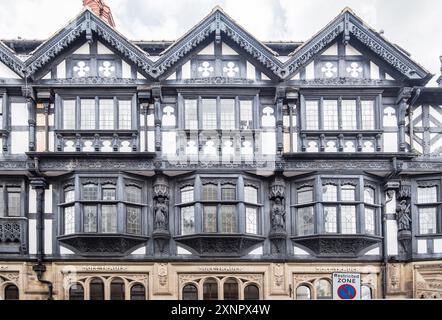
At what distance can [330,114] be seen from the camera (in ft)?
31.6

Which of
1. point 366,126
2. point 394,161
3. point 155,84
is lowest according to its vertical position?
point 394,161

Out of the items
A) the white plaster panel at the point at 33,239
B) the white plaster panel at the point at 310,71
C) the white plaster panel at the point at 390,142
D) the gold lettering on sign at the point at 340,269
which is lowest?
the gold lettering on sign at the point at 340,269

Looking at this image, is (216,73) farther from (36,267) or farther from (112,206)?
(36,267)

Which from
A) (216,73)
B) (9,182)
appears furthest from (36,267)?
(216,73)

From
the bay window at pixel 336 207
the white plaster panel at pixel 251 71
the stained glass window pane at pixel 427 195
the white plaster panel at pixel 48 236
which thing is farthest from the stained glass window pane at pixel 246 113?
the white plaster panel at pixel 48 236

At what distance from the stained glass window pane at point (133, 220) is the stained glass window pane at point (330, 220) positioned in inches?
117

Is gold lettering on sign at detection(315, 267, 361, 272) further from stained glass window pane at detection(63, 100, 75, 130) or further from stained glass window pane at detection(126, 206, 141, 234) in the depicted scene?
stained glass window pane at detection(63, 100, 75, 130)

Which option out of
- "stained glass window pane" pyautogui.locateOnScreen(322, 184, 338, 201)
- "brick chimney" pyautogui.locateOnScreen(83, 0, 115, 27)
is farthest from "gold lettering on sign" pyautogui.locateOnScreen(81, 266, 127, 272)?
"brick chimney" pyautogui.locateOnScreen(83, 0, 115, 27)

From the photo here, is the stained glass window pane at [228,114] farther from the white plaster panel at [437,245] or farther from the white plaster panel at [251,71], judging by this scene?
the white plaster panel at [437,245]

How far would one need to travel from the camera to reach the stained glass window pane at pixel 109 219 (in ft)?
30.5

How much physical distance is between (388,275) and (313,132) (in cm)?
254

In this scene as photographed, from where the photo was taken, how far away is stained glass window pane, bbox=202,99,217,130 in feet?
31.2

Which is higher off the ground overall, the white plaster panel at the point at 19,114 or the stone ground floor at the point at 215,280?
the white plaster panel at the point at 19,114

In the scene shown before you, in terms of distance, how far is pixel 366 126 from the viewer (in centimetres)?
964
